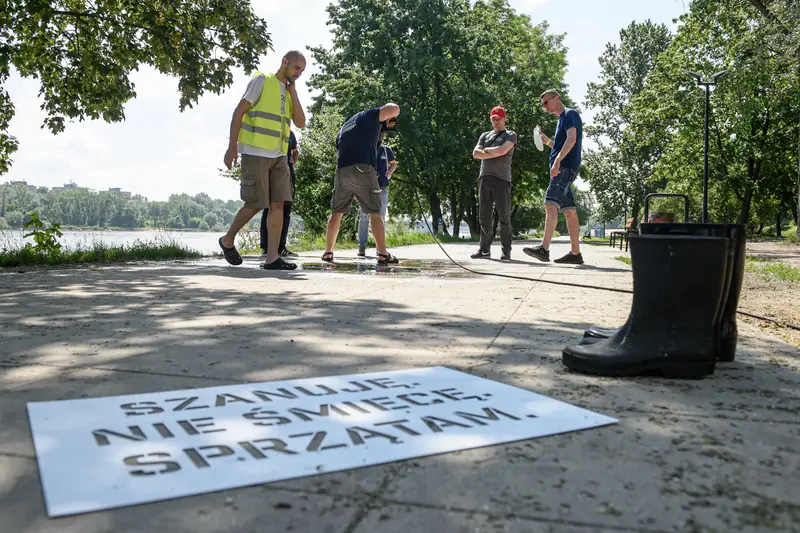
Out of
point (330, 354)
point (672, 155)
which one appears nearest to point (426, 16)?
point (672, 155)

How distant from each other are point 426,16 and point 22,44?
22511 millimetres

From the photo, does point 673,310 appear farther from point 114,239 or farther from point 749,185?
point 749,185

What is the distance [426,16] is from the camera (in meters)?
34.8

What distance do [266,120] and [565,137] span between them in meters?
4.35

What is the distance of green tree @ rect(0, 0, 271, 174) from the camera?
45.2ft

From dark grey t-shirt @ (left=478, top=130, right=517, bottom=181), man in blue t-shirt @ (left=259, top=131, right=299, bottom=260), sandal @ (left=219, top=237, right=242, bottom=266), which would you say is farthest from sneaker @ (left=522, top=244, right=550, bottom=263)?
sandal @ (left=219, top=237, right=242, bottom=266)

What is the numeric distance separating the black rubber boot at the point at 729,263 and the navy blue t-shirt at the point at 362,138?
6484mm

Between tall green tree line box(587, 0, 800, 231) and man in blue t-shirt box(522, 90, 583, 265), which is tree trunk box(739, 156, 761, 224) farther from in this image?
man in blue t-shirt box(522, 90, 583, 265)

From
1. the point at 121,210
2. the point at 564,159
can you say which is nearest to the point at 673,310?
the point at 564,159

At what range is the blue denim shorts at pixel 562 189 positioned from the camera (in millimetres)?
10000

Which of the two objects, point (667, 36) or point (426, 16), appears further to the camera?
point (667, 36)

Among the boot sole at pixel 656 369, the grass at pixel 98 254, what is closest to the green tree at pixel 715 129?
the grass at pixel 98 254

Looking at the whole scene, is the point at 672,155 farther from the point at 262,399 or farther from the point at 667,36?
the point at 262,399

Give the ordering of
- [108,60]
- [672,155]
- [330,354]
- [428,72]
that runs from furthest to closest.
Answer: [672,155] → [428,72] → [108,60] → [330,354]
